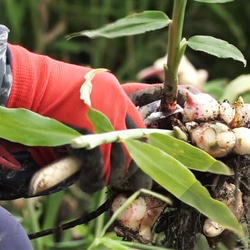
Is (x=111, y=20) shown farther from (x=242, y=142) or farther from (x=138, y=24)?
(x=242, y=142)

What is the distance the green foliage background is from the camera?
198cm

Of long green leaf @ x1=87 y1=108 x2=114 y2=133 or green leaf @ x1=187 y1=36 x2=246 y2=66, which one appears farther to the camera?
green leaf @ x1=187 y1=36 x2=246 y2=66

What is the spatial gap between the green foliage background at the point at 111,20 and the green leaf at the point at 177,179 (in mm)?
1271

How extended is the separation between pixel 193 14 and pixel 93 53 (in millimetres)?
318

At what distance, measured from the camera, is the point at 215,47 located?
81 centimetres

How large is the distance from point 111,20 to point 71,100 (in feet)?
4.64

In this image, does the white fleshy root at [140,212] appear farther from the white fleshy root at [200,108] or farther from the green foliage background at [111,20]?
→ the green foliage background at [111,20]

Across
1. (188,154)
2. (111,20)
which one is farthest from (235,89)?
(111,20)

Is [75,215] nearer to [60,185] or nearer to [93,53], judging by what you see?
[93,53]

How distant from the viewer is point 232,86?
1.19 meters

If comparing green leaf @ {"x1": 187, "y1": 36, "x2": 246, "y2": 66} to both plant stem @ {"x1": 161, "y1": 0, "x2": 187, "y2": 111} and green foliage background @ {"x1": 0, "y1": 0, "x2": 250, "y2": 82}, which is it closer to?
plant stem @ {"x1": 161, "y1": 0, "x2": 187, "y2": 111}

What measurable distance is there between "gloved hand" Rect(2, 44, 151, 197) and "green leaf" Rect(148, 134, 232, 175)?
0.03 meters

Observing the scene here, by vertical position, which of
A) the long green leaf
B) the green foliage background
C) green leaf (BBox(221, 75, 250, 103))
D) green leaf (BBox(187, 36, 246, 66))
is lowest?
the green foliage background

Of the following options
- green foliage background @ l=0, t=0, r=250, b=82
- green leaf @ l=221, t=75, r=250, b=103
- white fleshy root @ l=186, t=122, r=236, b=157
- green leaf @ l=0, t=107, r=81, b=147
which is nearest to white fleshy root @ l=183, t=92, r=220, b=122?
white fleshy root @ l=186, t=122, r=236, b=157
